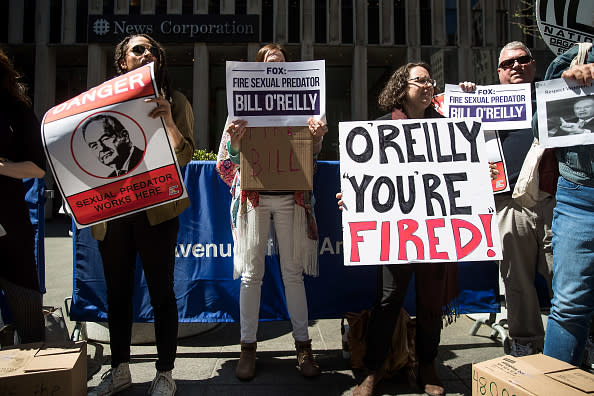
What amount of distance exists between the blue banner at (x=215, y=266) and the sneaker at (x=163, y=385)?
86cm

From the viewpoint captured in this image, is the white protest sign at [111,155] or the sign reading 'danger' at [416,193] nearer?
the white protest sign at [111,155]

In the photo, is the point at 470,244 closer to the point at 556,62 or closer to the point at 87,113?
the point at 556,62

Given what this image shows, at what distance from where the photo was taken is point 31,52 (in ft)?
64.3

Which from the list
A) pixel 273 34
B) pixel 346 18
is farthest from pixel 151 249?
pixel 346 18

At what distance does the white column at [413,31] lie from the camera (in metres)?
19.5

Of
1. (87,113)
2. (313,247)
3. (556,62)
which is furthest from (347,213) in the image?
(87,113)

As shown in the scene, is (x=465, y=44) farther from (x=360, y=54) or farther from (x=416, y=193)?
(x=416, y=193)

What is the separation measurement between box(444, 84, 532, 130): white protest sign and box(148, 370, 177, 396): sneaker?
270 cm

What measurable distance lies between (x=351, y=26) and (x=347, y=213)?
62.7ft

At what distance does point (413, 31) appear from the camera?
64.2 feet

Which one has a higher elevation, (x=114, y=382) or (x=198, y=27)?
(x=198, y=27)

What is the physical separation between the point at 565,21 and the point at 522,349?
6.62 ft

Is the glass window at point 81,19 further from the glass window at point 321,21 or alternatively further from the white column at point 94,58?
the glass window at point 321,21

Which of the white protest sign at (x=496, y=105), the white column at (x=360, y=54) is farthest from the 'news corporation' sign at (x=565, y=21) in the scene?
the white column at (x=360, y=54)
